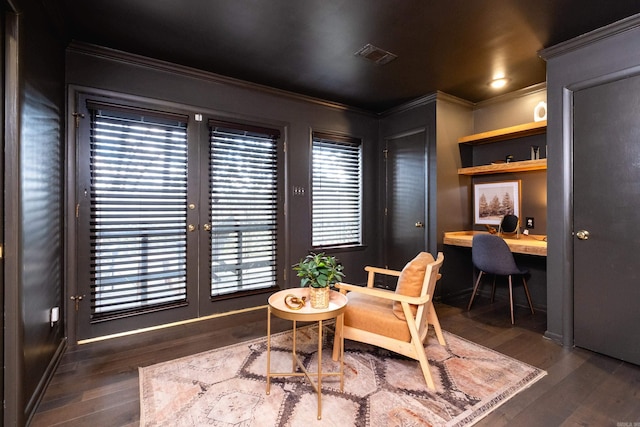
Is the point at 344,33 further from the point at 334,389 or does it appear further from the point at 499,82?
the point at 334,389

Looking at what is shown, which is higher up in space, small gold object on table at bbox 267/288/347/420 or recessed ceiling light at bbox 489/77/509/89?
recessed ceiling light at bbox 489/77/509/89

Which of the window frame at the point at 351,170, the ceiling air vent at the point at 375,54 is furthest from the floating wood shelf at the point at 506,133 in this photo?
the ceiling air vent at the point at 375,54

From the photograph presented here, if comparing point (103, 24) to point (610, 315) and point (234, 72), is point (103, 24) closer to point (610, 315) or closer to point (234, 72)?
point (234, 72)

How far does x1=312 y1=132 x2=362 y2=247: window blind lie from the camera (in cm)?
412

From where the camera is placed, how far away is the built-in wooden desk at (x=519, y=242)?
309cm

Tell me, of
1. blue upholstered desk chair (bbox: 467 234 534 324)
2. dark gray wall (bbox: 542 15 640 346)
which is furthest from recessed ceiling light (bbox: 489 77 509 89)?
blue upholstered desk chair (bbox: 467 234 534 324)

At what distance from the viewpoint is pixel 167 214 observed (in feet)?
10.1

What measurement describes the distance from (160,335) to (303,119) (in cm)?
286

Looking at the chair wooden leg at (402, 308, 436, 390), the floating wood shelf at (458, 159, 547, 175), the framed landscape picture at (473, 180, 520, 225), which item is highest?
the floating wood shelf at (458, 159, 547, 175)

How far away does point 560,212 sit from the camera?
2746mm

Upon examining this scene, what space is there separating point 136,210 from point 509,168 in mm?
3906

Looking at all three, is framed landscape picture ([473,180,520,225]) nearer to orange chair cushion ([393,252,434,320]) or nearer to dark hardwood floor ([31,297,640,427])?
dark hardwood floor ([31,297,640,427])

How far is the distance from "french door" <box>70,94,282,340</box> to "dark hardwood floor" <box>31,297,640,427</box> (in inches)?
12.3

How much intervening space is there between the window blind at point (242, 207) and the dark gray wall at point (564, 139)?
2.78 meters
